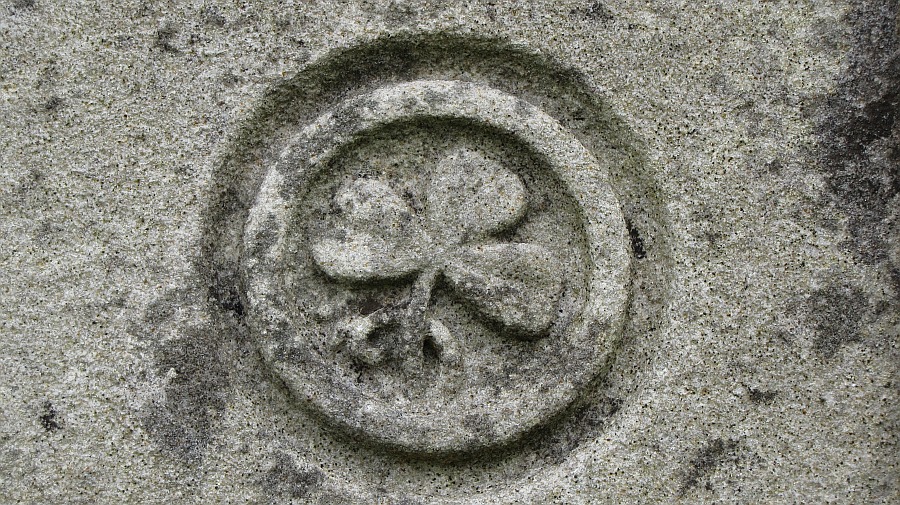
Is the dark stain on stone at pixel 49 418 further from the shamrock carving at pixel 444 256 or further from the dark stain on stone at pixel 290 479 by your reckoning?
the shamrock carving at pixel 444 256

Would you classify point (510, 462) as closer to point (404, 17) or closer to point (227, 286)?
point (227, 286)

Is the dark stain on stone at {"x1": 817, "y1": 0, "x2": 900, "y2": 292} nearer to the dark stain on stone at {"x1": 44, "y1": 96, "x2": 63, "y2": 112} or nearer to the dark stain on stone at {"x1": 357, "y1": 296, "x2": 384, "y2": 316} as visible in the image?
the dark stain on stone at {"x1": 357, "y1": 296, "x2": 384, "y2": 316}

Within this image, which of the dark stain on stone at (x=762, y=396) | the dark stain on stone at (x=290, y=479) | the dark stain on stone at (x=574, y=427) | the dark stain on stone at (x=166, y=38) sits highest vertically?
the dark stain on stone at (x=166, y=38)

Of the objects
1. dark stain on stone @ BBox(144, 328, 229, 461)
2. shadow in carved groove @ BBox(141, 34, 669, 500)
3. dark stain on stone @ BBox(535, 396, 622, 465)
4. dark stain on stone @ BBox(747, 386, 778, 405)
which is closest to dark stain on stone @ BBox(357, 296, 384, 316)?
shadow in carved groove @ BBox(141, 34, 669, 500)

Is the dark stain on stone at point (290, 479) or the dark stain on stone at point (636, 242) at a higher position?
the dark stain on stone at point (636, 242)

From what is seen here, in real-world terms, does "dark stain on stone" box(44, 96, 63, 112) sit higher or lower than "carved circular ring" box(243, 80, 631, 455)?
higher

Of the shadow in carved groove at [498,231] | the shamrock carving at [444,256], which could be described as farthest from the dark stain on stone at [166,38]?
the shamrock carving at [444,256]

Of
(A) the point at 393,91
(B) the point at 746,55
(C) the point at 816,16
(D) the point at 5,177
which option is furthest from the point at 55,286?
(C) the point at 816,16
